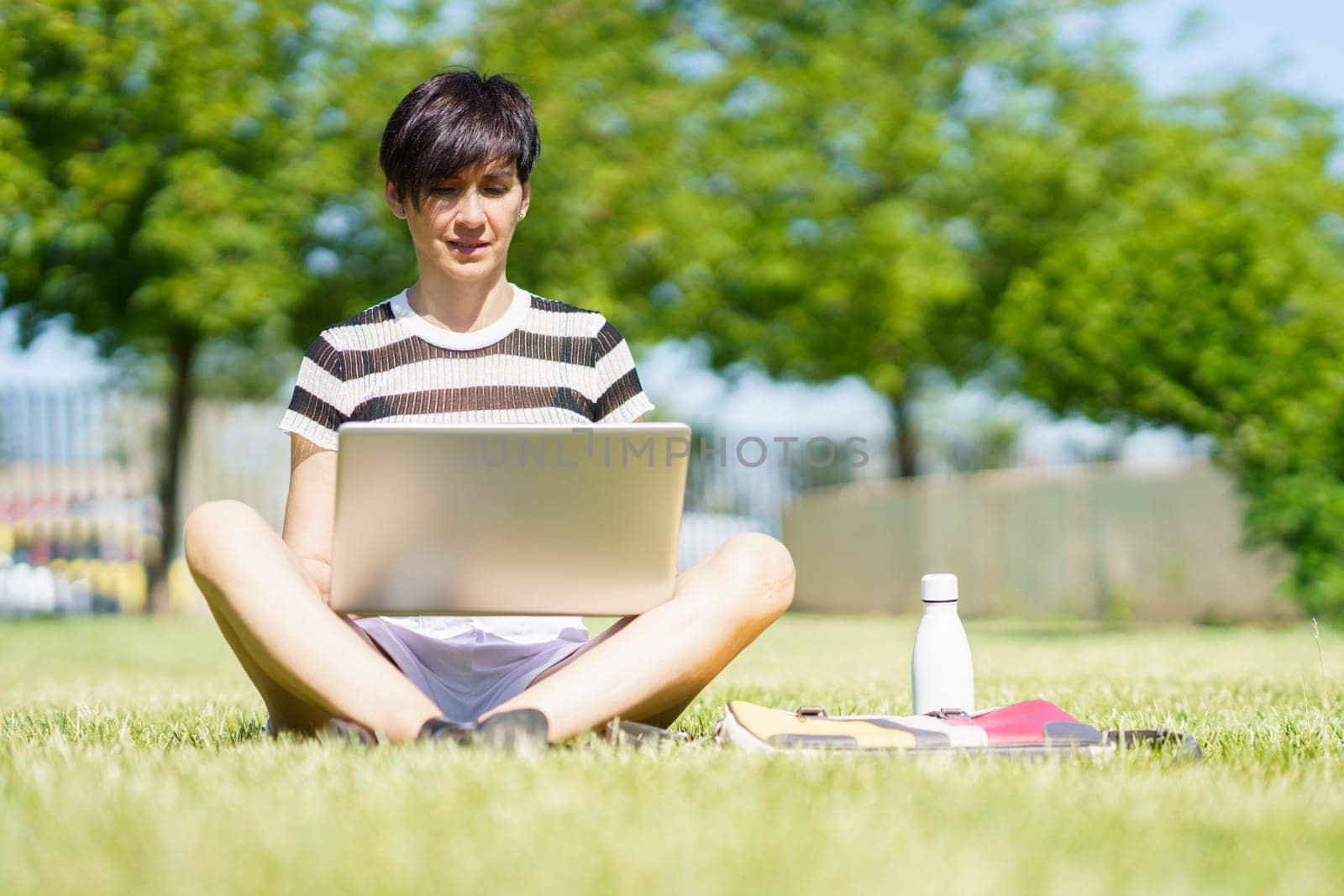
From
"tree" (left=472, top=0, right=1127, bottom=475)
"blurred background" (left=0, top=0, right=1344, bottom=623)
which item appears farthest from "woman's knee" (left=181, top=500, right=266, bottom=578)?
"tree" (left=472, top=0, right=1127, bottom=475)

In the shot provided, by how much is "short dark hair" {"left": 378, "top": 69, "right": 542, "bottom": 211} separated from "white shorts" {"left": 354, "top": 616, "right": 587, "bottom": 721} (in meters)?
0.95

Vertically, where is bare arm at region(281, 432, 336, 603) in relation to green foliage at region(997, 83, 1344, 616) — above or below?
below

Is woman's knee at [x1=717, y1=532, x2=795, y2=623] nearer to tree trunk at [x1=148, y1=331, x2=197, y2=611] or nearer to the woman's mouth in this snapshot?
the woman's mouth

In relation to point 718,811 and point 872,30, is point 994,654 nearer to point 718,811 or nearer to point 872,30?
point 718,811

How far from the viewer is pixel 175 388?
1269 centimetres

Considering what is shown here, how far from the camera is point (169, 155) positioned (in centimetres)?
1039

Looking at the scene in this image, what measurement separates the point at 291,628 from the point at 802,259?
1224cm

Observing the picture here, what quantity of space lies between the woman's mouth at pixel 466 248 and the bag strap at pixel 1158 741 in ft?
5.43

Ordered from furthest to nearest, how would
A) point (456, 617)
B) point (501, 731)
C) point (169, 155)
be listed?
1. point (169, 155)
2. point (456, 617)
3. point (501, 731)

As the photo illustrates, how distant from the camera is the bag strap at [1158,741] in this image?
2369mm

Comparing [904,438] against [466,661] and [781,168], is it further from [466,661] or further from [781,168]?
[466,661]

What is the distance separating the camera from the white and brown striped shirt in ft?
9.34

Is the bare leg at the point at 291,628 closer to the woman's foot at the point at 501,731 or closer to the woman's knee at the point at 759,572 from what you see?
the woman's foot at the point at 501,731

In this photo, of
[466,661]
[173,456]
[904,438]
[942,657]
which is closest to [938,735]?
[942,657]
